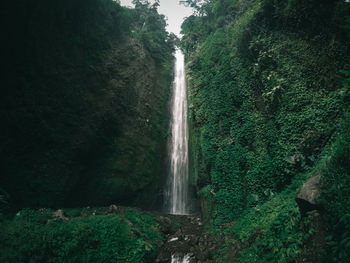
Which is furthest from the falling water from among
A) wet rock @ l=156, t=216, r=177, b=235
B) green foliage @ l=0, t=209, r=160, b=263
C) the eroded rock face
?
the eroded rock face

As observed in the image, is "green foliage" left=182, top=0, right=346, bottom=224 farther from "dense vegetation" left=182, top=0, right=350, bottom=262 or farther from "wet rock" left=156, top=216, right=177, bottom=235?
"wet rock" left=156, top=216, right=177, bottom=235

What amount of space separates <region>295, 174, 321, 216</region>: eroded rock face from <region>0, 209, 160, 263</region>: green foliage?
178 inches

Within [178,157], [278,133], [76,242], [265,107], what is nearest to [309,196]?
[278,133]

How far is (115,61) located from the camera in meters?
11.4

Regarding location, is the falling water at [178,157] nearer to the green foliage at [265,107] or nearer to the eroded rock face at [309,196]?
the green foliage at [265,107]

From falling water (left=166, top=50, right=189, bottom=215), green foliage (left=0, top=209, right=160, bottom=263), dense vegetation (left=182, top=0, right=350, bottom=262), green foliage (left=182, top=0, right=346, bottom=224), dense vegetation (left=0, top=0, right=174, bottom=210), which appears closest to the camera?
dense vegetation (left=182, top=0, right=350, bottom=262)

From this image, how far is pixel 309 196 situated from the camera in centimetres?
362

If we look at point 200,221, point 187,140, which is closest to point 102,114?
point 187,140

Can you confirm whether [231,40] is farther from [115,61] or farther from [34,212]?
[34,212]

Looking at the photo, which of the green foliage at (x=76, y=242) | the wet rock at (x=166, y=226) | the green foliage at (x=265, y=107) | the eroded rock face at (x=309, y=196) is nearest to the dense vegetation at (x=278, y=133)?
the green foliage at (x=265, y=107)

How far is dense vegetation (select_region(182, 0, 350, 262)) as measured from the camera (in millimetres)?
3496

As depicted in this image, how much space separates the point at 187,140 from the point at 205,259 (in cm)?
873

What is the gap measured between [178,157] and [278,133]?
7594 millimetres

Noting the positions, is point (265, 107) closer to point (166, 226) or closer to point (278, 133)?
point (278, 133)
